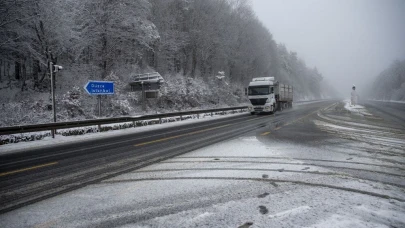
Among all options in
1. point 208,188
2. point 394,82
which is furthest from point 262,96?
point 394,82

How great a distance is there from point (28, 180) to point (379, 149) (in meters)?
10.8

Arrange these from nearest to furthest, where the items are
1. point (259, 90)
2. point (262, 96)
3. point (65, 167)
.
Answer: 1. point (65, 167)
2. point (262, 96)
3. point (259, 90)

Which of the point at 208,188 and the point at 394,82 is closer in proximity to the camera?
the point at 208,188

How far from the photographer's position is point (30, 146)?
1021 cm

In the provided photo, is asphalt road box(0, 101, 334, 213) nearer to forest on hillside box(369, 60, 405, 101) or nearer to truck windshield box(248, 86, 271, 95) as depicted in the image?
truck windshield box(248, 86, 271, 95)

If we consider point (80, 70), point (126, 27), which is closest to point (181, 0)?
point (126, 27)

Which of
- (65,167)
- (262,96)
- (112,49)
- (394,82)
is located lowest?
(65,167)

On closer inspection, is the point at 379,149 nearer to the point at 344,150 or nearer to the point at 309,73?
the point at 344,150

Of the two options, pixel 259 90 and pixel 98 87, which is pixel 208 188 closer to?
pixel 98 87

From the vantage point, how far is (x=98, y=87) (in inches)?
635

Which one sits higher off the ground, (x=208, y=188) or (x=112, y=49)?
(x=112, y=49)

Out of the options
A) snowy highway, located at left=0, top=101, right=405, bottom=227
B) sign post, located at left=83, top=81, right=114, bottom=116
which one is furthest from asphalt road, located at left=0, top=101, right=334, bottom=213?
sign post, located at left=83, top=81, right=114, bottom=116

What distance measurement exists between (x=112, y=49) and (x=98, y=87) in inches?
323

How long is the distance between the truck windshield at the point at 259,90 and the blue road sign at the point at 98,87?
14.0m
